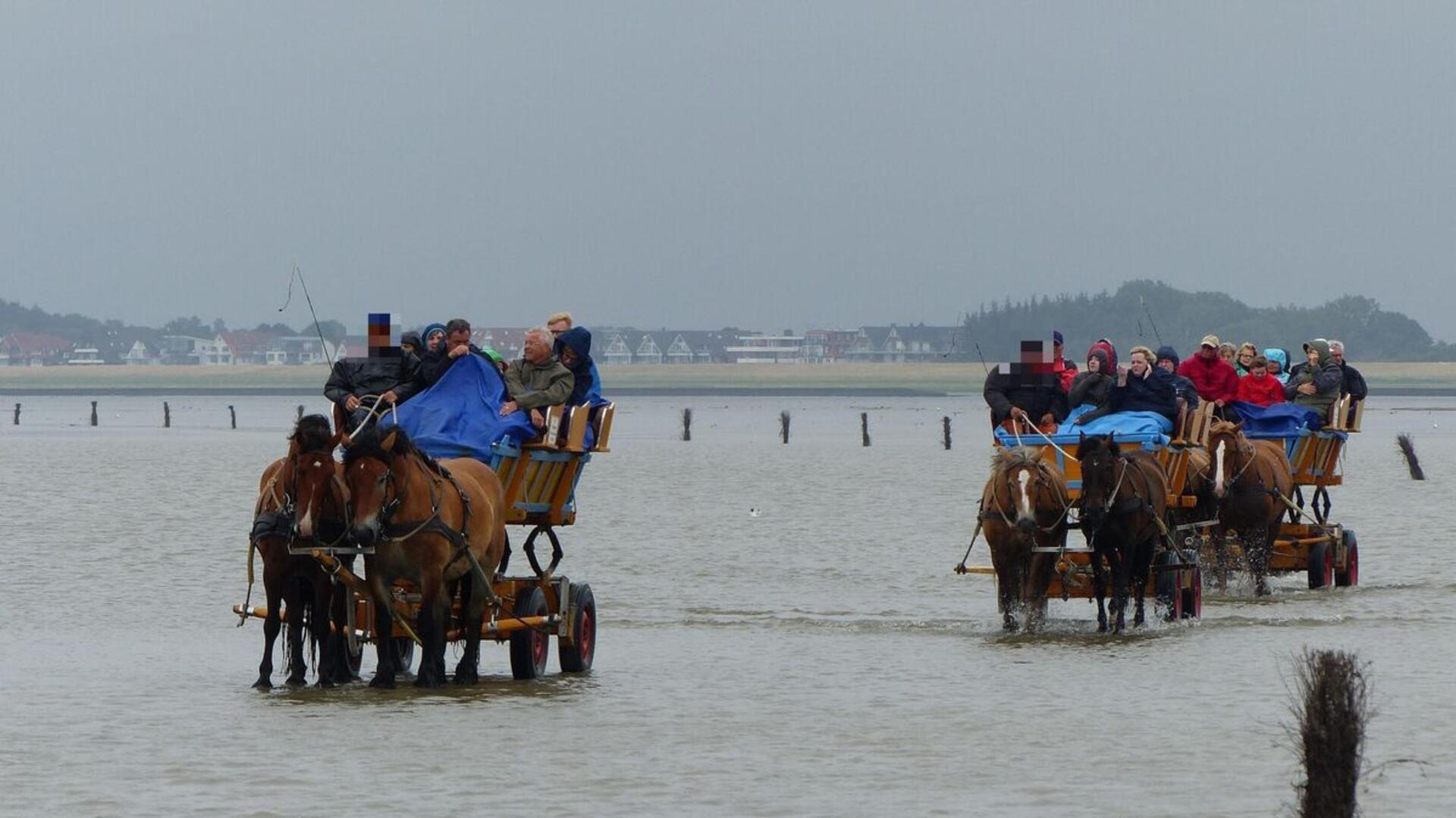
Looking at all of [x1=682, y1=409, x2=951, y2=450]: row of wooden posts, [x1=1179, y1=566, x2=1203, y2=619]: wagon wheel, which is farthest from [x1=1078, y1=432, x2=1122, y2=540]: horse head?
[x1=682, y1=409, x2=951, y2=450]: row of wooden posts

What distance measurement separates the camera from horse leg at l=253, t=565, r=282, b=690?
50.1 feet

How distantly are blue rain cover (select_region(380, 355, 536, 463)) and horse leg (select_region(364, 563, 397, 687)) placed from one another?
4.05 feet

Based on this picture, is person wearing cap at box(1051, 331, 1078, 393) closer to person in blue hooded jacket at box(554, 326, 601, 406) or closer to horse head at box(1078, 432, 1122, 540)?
horse head at box(1078, 432, 1122, 540)

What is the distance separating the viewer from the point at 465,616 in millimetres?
15922

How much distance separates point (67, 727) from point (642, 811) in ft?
14.4


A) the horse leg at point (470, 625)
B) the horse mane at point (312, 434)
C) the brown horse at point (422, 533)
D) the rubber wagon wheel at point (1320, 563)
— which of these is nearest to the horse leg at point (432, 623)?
the brown horse at point (422, 533)

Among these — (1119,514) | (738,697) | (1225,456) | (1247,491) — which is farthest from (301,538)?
(1247,491)

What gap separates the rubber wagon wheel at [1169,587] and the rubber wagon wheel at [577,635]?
5343 mm

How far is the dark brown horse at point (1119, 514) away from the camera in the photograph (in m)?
18.8

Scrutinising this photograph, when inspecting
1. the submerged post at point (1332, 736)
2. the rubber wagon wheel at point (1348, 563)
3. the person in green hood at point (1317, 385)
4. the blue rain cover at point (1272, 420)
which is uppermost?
the person in green hood at point (1317, 385)

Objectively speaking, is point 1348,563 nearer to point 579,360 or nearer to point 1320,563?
point 1320,563

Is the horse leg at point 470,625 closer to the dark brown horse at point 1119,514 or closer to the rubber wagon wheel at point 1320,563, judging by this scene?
the dark brown horse at point 1119,514

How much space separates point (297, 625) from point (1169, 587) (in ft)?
26.0

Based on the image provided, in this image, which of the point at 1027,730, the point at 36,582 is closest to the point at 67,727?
the point at 1027,730
